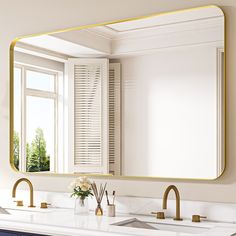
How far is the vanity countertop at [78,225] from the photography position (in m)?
2.36

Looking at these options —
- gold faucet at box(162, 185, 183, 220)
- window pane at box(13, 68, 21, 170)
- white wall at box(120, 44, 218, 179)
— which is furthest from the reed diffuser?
window pane at box(13, 68, 21, 170)

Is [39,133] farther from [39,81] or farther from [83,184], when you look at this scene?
[83,184]

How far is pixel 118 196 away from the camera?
2969mm

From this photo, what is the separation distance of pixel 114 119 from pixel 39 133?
2.03 ft

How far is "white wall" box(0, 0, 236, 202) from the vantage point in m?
2.63

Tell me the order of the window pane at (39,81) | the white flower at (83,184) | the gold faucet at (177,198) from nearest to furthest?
the gold faucet at (177,198) → the white flower at (83,184) → the window pane at (39,81)

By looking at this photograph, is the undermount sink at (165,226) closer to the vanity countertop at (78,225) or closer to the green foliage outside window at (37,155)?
the vanity countertop at (78,225)

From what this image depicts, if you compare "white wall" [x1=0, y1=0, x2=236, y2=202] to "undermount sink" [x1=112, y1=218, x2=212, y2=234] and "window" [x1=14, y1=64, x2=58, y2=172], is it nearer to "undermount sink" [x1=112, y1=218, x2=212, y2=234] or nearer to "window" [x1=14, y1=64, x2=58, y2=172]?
"window" [x1=14, y1=64, x2=58, y2=172]

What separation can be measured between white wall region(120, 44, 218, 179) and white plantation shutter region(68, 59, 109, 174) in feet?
0.46

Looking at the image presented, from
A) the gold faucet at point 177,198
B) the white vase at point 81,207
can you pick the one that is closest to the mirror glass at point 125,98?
the gold faucet at point 177,198

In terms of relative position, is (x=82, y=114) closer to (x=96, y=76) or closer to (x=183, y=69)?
(x=96, y=76)

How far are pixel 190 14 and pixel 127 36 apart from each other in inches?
15.9

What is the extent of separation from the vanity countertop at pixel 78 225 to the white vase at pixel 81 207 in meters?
0.04

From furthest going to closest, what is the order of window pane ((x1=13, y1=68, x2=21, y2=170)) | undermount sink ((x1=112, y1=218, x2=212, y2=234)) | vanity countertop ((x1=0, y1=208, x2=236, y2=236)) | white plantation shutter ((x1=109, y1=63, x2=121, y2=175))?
window pane ((x1=13, y1=68, x2=21, y2=170)), white plantation shutter ((x1=109, y1=63, x2=121, y2=175)), undermount sink ((x1=112, y1=218, x2=212, y2=234)), vanity countertop ((x1=0, y1=208, x2=236, y2=236))
